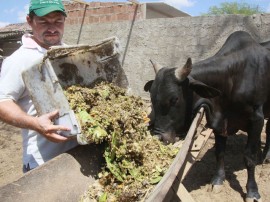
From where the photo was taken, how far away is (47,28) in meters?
2.32

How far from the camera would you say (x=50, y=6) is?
2.22 meters

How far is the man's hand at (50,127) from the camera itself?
6.56 feet

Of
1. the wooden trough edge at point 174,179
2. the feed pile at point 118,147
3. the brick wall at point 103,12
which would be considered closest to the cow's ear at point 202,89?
the wooden trough edge at point 174,179

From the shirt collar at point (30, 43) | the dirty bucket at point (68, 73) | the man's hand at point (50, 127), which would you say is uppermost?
the shirt collar at point (30, 43)

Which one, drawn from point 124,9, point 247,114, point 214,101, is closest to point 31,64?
point 214,101

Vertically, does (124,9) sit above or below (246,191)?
above

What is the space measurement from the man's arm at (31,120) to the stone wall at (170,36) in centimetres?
449

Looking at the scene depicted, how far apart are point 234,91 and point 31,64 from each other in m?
2.60

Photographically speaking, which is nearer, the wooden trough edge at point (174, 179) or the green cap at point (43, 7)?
the wooden trough edge at point (174, 179)

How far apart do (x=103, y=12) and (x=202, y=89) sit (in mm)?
5610

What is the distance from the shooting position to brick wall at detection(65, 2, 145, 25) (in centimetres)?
784

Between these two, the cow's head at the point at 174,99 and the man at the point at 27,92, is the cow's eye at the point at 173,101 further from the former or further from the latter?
the man at the point at 27,92

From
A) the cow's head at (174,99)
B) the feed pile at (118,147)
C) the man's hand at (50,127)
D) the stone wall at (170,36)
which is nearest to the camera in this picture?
the man's hand at (50,127)

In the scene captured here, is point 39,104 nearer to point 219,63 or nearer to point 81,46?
point 81,46
